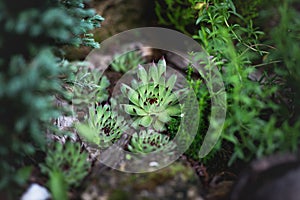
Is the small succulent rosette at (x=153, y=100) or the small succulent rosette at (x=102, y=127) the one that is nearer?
the small succulent rosette at (x=102, y=127)

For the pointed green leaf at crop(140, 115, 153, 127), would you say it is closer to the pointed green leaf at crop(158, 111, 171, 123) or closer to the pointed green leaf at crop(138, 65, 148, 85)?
the pointed green leaf at crop(158, 111, 171, 123)

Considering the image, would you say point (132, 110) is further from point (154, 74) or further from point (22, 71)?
point (22, 71)

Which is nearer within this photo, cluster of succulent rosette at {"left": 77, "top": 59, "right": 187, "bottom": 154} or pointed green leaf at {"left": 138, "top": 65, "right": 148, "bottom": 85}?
cluster of succulent rosette at {"left": 77, "top": 59, "right": 187, "bottom": 154}

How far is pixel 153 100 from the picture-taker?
2.36 metres

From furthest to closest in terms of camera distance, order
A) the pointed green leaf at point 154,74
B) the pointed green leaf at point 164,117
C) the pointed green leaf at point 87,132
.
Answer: the pointed green leaf at point 154,74, the pointed green leaf at point 164,117, the pointed green leaf at point 87,132

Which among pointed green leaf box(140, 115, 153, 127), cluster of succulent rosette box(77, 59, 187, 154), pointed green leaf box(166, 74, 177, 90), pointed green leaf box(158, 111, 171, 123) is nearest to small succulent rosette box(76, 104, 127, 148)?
cluster of succulent rosette box(77, 59, 187, 154)

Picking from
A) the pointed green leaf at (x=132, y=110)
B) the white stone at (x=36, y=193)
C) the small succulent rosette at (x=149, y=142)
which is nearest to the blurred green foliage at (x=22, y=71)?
the white stone at (x=36, y=193)

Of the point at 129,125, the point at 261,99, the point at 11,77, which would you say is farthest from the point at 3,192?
the point at 261,99

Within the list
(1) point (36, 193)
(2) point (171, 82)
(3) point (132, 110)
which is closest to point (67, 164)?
(1) point (36, 193)

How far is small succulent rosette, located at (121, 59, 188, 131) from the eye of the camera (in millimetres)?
2260

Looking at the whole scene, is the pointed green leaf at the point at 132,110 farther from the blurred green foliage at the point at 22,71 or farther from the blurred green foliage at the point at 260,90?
the blurred green foliage at the point at 22,71

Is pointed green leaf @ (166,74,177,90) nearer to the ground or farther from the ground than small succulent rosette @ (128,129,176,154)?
farther from the ground

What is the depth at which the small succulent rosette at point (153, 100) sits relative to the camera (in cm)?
226

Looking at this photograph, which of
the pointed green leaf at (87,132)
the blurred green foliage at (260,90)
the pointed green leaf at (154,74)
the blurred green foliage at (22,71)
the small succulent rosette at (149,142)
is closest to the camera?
the blurred green foliage at (22,71)
